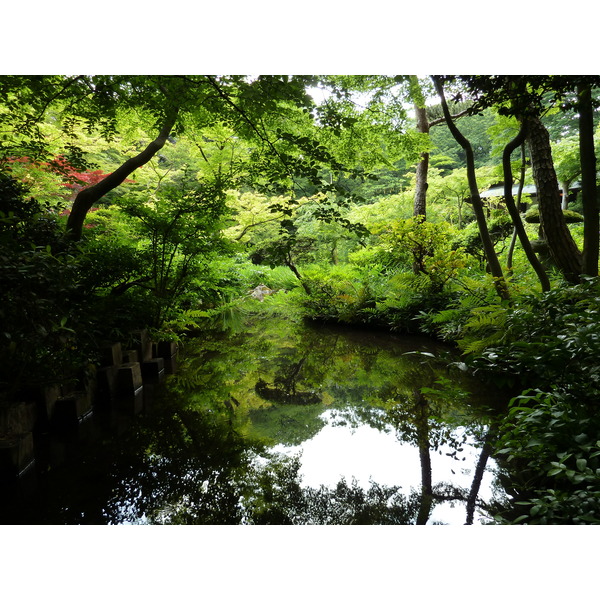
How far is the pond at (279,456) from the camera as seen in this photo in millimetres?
1700

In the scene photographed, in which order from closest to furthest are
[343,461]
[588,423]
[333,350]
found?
[588,423] < [343,461] < [333,350]

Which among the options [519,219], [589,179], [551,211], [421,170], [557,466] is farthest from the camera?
[421,170]

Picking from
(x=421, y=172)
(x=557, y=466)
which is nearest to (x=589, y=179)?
(x=557, y=466)

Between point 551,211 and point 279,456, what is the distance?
3202 millimetres

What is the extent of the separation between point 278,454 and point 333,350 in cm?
260

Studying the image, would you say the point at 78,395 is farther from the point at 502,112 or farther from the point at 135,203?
the point at 502,112

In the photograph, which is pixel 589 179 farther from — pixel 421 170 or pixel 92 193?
pixel 92 193

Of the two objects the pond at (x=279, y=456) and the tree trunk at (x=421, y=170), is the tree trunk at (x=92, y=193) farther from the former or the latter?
the tree trunk at (x=421, y=170)

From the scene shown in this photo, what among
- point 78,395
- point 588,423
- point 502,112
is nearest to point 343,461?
point 588,423

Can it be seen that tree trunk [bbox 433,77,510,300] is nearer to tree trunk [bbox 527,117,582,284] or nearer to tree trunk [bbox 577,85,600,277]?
tree trunk [bbox 527,117,582,284]

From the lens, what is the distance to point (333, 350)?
15.6 ft

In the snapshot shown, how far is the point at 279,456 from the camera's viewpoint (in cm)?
218

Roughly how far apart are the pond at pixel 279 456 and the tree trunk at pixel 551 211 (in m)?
1.39

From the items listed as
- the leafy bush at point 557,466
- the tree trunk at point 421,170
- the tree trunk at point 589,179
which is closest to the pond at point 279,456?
the leafy bush at point 557,466
